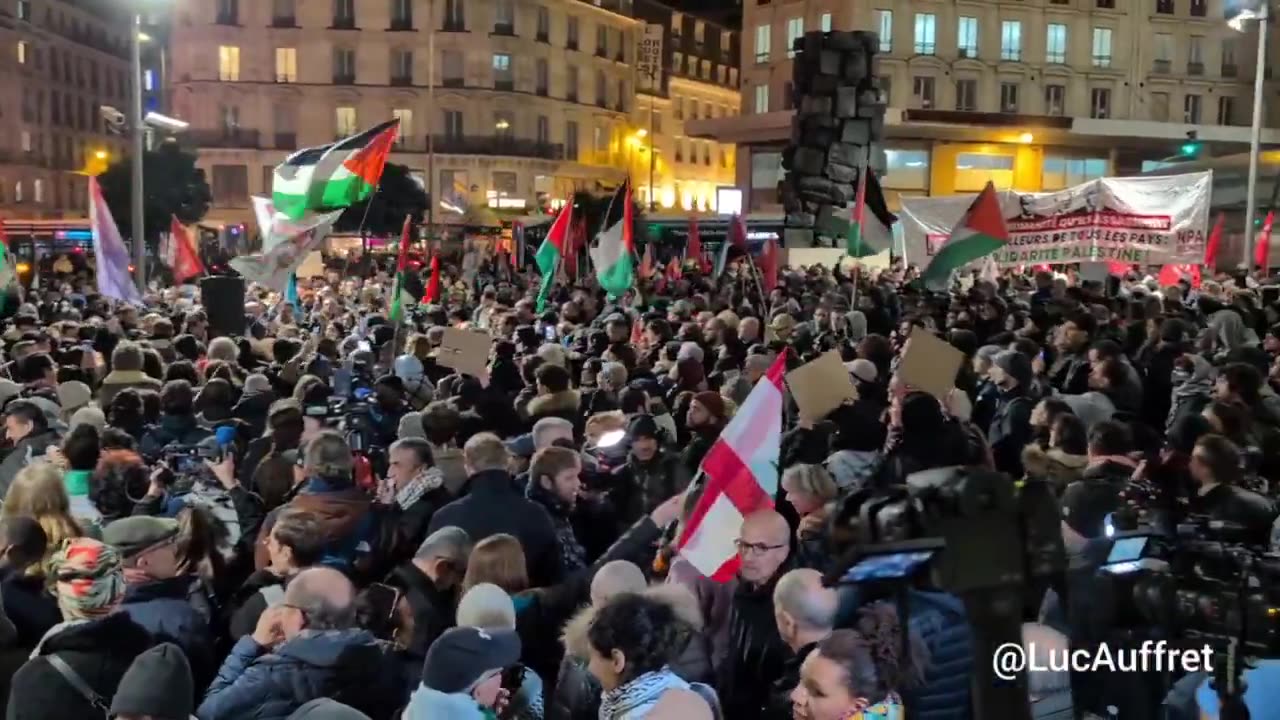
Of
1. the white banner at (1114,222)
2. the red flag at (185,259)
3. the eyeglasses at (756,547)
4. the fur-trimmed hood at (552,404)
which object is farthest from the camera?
the red flag at (185,259)

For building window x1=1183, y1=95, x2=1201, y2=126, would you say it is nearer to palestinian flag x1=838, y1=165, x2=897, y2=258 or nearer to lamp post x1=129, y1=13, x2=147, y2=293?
palestinian flag x1=838, y1=165, x2=897, y2=258

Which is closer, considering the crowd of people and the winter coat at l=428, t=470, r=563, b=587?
the crowd of people

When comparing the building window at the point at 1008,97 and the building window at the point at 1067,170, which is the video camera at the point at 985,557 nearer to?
the building window at the point at 1067,170

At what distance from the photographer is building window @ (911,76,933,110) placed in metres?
57.6

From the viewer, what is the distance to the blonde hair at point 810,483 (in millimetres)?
5438

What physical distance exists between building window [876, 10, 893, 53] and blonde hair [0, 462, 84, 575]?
54.7 metres

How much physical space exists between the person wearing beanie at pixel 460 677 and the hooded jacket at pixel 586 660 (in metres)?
0.34

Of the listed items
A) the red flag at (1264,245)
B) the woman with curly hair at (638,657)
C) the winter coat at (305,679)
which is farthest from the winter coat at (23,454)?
the red flag at (1264,245)

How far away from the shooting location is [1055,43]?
59469mm

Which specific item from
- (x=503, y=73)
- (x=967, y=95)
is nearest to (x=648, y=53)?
(x=503, y=73)

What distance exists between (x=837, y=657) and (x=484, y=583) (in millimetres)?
1369

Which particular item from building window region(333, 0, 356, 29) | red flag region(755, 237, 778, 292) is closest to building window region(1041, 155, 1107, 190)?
building window region(333, 0, 356, 29)

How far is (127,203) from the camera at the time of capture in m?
48.2

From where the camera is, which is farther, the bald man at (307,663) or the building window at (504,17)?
the building window at (504,17)
